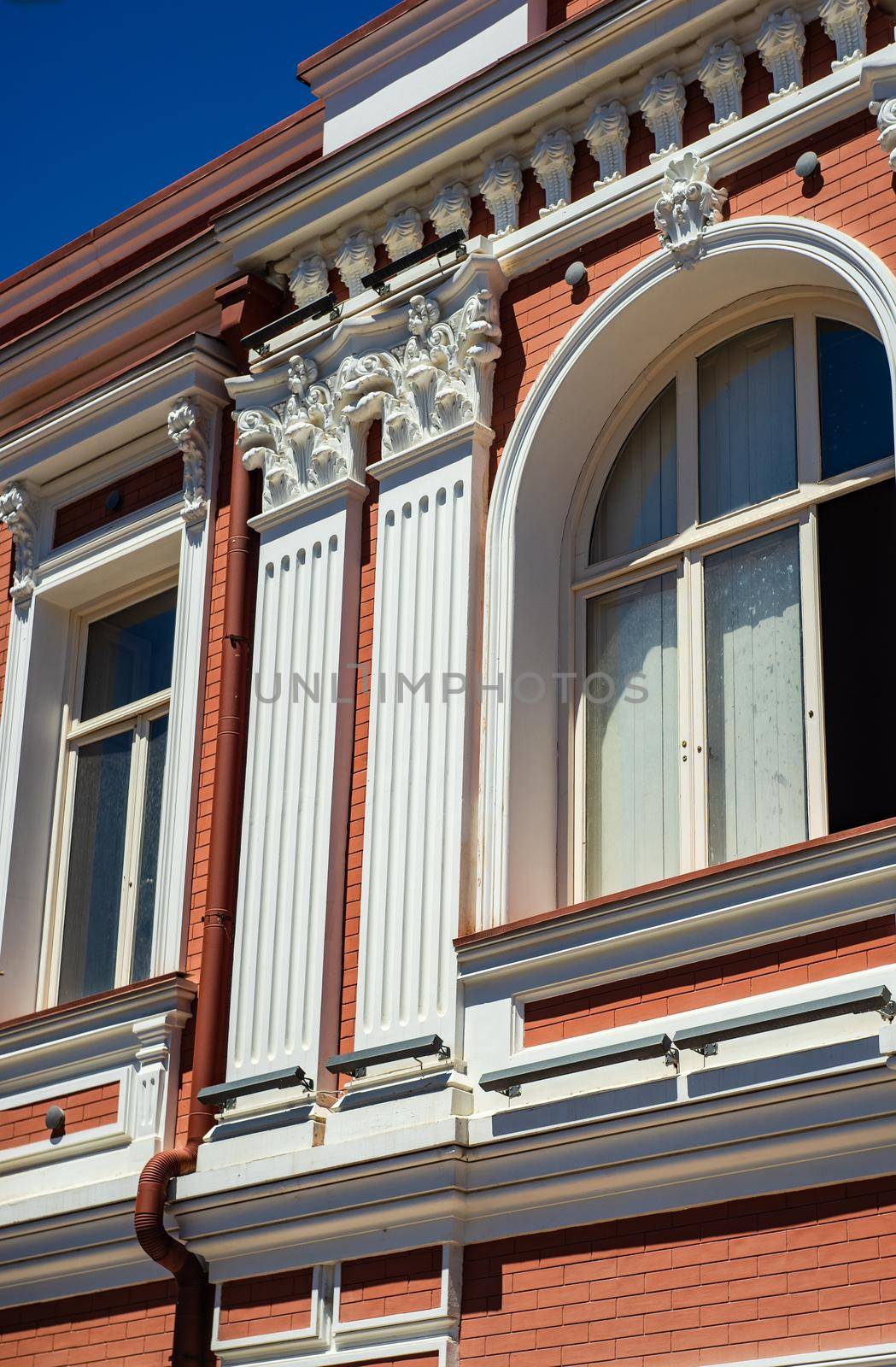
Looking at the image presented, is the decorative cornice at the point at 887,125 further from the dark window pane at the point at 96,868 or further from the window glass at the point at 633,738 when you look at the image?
the dark window pane at the point at 96,868

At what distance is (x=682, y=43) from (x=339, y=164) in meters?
2.10

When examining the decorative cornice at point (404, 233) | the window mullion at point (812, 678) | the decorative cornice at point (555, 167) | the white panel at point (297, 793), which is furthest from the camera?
the decorative cornice at point (404, 233)

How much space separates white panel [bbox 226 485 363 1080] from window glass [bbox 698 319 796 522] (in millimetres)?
1923

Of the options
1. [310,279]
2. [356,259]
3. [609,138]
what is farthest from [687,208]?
[310,279]

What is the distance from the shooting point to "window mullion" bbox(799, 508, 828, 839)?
887 centimetres

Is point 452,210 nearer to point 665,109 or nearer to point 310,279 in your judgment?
point 310,279

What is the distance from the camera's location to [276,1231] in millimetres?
9438

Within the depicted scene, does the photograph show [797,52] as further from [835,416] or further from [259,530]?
[259,530]

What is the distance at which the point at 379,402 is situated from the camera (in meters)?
10.9

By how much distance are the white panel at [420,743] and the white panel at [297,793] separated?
0.77 feet

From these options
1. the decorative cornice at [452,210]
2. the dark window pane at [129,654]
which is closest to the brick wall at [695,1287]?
the dark window pane at [129,654]

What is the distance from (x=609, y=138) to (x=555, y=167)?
0.36 m

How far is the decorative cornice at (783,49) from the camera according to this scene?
9641 mm

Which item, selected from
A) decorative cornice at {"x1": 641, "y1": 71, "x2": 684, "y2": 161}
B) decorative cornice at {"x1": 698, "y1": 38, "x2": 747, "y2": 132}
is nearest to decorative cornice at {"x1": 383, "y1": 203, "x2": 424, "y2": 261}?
decorative cornice at {"x1": 641, "y1": 71, "x2": 684, "y2": 161}
